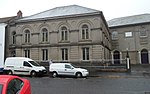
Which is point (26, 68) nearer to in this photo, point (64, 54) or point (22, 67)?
point (22, 67)

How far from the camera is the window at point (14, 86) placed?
5044 millimetres

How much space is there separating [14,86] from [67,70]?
648 inches

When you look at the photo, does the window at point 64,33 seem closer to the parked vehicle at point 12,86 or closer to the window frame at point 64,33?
the window frame at point 64,33

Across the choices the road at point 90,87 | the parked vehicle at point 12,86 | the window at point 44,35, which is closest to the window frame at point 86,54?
the window at point 44,35

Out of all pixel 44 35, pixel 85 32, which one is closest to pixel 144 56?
pixel 85 32

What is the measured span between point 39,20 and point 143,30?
23359 mm

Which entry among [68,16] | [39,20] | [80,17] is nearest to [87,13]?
[80,17]

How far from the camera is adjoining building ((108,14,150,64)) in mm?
41906

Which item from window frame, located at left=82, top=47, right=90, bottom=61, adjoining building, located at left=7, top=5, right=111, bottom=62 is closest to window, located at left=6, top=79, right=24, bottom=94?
adjoining building, located at left=7, top=5, right=111, bottom=62

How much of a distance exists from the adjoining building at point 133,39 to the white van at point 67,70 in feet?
76.8

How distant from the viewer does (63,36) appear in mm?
31688

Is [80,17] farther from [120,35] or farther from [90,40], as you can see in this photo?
[120,35]

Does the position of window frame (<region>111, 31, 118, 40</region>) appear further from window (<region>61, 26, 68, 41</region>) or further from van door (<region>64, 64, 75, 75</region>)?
van door (<region>64, 64, 75, 75</region>)

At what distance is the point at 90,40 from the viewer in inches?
1169
